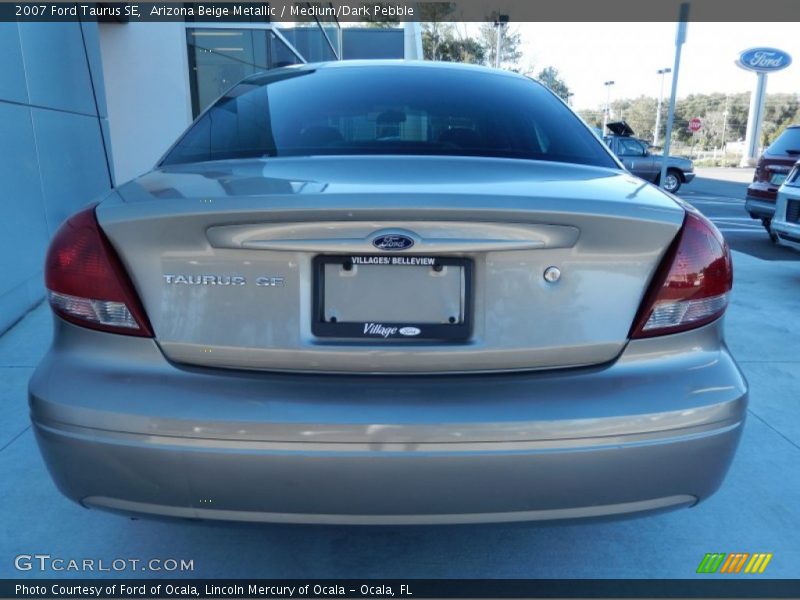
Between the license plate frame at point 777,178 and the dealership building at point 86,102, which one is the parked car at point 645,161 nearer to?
the license plate frame at point 777,178

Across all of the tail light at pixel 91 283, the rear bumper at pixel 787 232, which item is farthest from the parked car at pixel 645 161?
the tail light at pixel 91 283

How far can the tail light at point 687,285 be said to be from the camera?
1574mm

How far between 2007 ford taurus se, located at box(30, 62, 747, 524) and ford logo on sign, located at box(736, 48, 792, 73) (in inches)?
1454

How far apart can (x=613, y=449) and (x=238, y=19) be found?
9.78m

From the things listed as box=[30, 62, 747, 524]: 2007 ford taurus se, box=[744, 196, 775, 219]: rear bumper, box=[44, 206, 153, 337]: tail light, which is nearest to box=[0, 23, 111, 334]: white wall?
box=[44, 206, 153, 337]: tail light

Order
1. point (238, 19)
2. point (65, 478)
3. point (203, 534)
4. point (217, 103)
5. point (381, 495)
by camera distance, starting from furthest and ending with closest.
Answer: point (238, 19), point (217, 103), point (203, 534), point (65, 478), point (381, 495)

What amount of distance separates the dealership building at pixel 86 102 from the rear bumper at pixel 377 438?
1.70 metres

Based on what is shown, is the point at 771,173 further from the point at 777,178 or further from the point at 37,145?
the point at 37,145

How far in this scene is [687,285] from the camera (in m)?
1.60

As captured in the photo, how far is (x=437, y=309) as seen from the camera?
1.52 metres

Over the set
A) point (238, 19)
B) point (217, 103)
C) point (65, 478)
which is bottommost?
point (65, 478)

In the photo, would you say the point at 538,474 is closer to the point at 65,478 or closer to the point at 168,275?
the point at 168,275

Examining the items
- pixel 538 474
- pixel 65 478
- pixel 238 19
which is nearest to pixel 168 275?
pixel 65 478

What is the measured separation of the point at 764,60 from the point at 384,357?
3776cm
